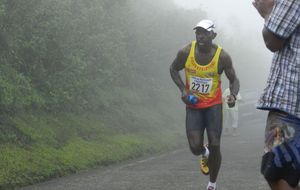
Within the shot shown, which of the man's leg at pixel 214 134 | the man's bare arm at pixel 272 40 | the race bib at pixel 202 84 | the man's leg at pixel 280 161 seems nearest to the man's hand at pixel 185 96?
the race bib at pixel 202 84

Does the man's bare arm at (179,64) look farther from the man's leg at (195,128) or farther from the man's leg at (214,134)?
the man's leg at (214,134)

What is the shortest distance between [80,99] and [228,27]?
1404 inches

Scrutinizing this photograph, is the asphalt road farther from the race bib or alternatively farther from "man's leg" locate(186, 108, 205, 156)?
the race bib

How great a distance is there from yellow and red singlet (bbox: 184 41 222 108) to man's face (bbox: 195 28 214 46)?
108 mm

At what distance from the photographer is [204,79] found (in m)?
7.48

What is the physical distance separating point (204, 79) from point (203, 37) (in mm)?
487

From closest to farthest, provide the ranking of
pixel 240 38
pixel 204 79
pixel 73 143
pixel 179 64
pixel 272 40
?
pixel 272 40 → pixel 204 79 → pixel 179 64 → pixel 73 143 → pixel 240 38

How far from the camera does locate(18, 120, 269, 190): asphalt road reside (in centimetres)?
804

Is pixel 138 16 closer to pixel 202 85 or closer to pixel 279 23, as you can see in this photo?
pixel 202 85

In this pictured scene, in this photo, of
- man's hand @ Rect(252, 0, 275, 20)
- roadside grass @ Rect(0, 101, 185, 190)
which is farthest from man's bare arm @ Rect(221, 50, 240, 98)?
man's hand @ Rect(252, 0, 275, 20)

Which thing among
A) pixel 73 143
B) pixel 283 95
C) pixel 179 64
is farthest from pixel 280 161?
pixel 73 143

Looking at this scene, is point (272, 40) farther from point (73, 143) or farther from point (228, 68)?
point (73, 143)

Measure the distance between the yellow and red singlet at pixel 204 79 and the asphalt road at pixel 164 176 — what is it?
111 cm

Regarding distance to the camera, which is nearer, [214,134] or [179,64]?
[214,134]
